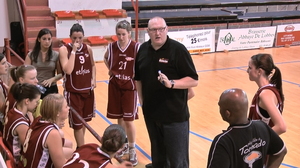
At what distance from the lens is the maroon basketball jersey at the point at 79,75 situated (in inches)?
187

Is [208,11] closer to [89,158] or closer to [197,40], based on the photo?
[197,40]

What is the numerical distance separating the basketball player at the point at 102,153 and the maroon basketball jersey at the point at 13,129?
967 millimetres

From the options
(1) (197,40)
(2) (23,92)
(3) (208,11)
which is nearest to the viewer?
(2) (23,92)

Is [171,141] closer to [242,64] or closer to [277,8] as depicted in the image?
[242,64]

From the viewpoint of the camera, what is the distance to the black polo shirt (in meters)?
3.54

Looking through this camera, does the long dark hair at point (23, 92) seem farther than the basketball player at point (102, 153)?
Yes

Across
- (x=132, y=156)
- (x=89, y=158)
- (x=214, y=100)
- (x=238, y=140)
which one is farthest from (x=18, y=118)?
(x=214, y=100)

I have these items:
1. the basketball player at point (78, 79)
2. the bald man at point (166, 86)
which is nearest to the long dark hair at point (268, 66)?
the bald man at point (166, 86)

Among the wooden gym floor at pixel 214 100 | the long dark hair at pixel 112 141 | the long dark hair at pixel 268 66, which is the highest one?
the long dark hair at pixel 268 66

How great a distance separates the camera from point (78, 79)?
476 centimetres

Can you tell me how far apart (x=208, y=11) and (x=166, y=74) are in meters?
10.8

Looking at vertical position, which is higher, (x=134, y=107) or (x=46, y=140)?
(x=46, y=140)

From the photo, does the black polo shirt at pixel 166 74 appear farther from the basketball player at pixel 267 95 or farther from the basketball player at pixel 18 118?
the basketball player at pixel 18 118

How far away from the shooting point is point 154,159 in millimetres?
3973
